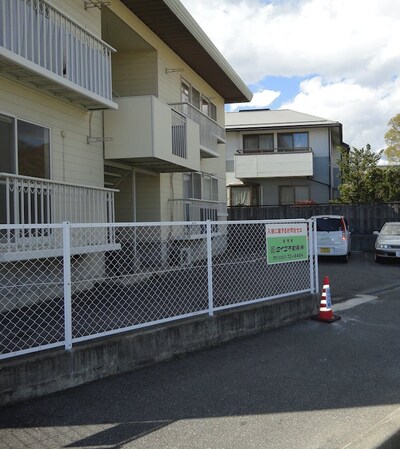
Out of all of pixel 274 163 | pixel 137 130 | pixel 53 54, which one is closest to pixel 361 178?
pixel 274 163

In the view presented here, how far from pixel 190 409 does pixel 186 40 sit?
10.6m

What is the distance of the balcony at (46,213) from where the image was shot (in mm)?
6555

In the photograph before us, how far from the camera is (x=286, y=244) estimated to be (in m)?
7.18

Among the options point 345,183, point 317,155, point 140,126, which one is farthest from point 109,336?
point 317,155

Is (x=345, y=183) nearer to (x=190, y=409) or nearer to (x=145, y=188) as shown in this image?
(x=145, y=188)

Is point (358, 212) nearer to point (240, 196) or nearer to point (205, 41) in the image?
point (240, 196)

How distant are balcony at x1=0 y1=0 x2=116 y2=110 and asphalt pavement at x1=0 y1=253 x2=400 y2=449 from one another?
4853mm

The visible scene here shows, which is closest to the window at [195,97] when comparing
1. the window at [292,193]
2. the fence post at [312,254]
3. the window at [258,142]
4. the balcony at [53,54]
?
the balcony at [53,54]

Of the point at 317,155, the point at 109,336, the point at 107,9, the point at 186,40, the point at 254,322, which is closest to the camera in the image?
the point at 109,336

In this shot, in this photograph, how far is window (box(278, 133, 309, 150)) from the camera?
2598cm

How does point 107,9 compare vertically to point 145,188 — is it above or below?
above

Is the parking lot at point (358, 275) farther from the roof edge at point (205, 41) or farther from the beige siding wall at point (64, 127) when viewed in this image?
the roof edge at point (205, 41)

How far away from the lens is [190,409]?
4016 mm

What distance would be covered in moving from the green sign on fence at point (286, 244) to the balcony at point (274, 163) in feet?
56.5
